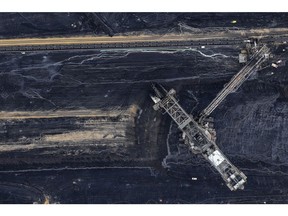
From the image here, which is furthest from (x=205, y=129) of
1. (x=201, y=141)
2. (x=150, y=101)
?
(x=150, y=101)

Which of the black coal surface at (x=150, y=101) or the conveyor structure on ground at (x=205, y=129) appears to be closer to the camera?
the conveyor structure on ground at (x=205, y=129)

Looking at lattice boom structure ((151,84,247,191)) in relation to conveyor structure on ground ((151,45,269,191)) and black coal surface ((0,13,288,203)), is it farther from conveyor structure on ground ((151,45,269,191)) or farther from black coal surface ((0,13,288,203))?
black coal surface ((0,13,288,203))

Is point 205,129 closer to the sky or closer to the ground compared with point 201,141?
closer to the sky

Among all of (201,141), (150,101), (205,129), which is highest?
(150,101)

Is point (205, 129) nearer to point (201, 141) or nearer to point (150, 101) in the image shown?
point (201, 141)

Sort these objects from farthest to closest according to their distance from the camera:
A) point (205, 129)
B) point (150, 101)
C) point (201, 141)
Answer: point (150, 101) → point (205, 129) → point (201, 141)

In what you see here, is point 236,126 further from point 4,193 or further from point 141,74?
point 4,193

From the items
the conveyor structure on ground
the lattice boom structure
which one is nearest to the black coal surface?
the conveyor structure on ground

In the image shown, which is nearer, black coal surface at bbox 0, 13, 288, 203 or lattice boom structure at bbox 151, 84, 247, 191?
lattice boom structure at bbox 151, 84, 247, 191

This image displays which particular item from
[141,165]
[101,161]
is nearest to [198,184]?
[141,165]

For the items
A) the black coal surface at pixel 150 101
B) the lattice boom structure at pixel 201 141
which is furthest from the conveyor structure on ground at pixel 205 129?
the black coal surface at pixel 150 101

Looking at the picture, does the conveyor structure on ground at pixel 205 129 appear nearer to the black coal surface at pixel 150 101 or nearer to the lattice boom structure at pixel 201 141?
the lattice boom structure at pixel 201 141
